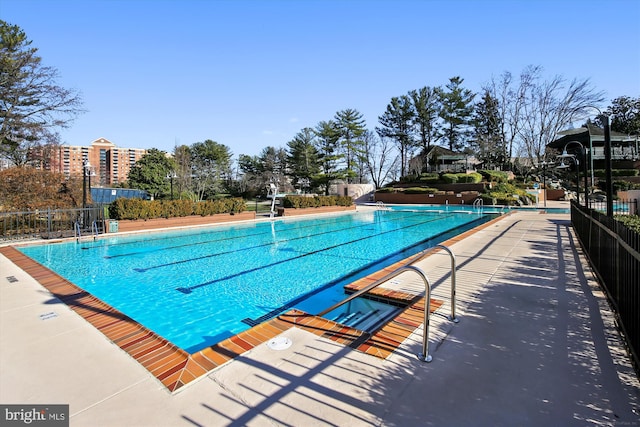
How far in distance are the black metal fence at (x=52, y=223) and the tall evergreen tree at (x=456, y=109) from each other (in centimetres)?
4056

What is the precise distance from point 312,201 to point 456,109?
28450 mm

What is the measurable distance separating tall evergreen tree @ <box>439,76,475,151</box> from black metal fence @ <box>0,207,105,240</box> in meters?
40.6

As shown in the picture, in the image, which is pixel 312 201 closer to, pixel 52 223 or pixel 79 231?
pixel 79 231

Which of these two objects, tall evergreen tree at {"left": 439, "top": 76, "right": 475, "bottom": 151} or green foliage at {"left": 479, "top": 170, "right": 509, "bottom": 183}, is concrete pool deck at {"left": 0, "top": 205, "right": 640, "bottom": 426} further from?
tall evergreen tree at {"left": 439, "top": 76, "right": 475, "bottom": 151}

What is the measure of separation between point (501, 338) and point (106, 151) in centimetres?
8091

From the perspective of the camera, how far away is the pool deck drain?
271 cm

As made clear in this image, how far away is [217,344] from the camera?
10.1 feet

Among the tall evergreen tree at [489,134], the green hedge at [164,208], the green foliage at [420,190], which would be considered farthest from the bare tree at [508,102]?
the green hedge at [164,208]

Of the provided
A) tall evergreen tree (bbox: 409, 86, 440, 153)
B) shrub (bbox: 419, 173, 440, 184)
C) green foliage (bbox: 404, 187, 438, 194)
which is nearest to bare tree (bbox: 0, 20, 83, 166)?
green foliage (bbox: 404, 187, 438, 194)

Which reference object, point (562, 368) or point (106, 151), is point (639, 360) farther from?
point (106, 151)

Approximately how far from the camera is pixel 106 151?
6662 centimetres

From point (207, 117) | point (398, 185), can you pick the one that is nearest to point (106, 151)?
point (207, 117)

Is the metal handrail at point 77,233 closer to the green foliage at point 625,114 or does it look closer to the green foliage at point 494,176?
the green foliage at point 494,176

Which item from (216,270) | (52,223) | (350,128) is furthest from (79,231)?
(350,128)
